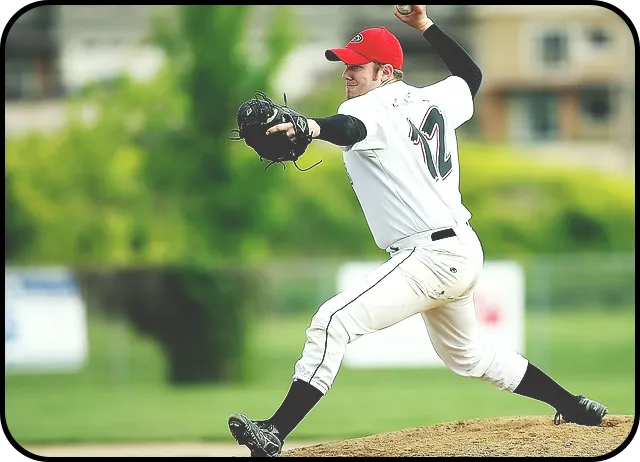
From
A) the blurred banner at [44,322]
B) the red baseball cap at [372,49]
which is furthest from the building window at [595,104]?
the red baseball cap at [372,49]

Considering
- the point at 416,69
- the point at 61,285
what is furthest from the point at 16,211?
the point at 416,69

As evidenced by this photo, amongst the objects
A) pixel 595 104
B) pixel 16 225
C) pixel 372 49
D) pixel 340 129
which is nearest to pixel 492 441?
pixel 340 129

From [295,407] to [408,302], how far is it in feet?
2.09

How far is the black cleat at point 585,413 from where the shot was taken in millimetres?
5371

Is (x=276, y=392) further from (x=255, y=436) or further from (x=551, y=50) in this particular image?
(x=551, y=50)

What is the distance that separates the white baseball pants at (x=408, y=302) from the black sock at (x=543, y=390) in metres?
0.28

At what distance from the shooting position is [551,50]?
2939 cm

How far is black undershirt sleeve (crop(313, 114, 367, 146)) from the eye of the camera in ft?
14.6

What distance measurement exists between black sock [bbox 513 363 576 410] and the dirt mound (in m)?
0.14

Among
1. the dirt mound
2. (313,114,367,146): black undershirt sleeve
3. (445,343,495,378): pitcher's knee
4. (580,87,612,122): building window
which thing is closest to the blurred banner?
the dirt mound

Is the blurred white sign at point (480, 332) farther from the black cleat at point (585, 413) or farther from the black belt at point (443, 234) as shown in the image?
the black belt at point (443, 234)

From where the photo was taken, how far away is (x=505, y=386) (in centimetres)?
529

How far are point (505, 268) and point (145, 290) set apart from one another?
4.83m

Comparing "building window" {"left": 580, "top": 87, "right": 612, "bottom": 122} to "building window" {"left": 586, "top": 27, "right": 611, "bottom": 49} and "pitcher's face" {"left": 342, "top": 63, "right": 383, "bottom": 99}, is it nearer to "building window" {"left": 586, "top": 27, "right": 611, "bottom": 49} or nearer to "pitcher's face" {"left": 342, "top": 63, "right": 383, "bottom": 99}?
"building window" {"left": 586, "top": 27, "right": 611, "bottom": 49}
